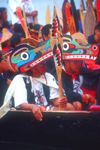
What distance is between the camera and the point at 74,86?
7.68ft

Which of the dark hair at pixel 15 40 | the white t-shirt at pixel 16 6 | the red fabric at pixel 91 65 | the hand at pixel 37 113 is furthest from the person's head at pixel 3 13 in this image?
the hand at pixel 37 113

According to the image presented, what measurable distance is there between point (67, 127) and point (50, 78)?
0.57m

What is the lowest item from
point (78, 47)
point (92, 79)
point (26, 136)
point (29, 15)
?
point (26, 136)

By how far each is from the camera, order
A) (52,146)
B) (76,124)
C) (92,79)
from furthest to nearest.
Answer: (92,79)
(52,146)
(76,124)

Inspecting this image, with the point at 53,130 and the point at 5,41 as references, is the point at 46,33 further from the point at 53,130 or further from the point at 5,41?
the point at 53,130

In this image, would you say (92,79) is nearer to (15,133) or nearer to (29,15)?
(15,133)

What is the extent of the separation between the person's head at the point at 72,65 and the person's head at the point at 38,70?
28 cm

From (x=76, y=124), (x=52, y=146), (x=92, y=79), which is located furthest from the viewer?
(x=92, y=79)

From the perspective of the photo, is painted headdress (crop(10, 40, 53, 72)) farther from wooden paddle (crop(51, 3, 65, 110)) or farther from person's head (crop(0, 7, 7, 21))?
person's head (crop(0, 7, 7, 21))

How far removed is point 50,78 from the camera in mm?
2209

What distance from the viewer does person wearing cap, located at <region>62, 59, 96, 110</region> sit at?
215 cm

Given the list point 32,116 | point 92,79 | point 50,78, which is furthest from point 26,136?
point 92,79

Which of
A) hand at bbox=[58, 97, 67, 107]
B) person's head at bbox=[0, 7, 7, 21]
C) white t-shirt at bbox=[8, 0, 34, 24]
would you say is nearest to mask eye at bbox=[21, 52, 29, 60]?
hand at bbox=[58, 97, 67, 107]

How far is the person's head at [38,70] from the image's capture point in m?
2.08
